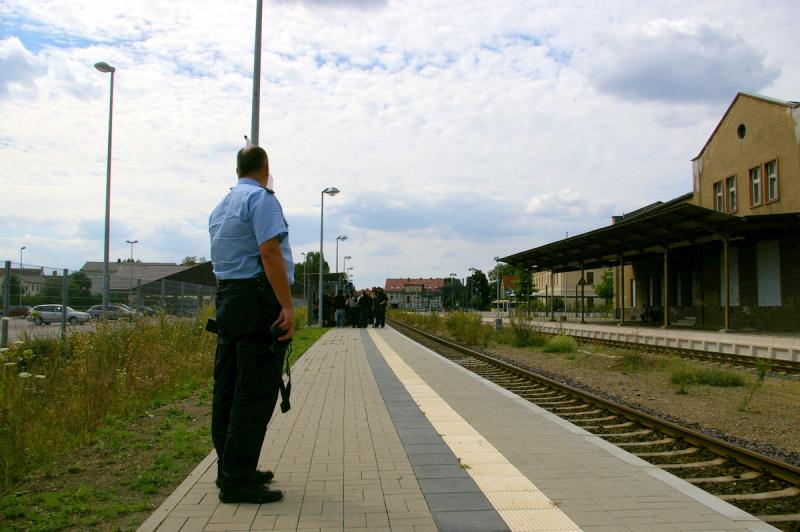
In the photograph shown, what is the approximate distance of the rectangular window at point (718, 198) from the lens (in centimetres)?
3569

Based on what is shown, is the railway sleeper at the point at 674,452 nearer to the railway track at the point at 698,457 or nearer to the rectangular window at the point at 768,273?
the railway track at the point at 698,457

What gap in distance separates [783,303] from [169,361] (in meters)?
25.1

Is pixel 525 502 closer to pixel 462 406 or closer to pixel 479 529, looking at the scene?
pixel 479 529

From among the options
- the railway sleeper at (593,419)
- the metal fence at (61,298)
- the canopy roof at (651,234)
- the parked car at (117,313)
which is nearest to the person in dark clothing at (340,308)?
the canopy roof at (651,234)

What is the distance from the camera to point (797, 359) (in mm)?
16594

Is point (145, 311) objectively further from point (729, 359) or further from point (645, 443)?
point (729, 359)

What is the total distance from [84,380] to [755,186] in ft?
106

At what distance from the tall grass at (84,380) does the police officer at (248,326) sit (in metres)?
2.07

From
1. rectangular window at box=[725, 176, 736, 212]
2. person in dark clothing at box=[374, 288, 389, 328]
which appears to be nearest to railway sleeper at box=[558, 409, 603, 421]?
person in dark clothing at box=[374, 288, 389, 328]

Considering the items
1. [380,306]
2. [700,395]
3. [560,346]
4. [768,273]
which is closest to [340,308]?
[380,306]

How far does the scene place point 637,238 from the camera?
30.9 meters

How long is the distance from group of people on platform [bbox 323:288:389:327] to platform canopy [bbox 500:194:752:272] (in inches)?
371

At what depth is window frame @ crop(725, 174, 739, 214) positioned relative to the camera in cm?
3422

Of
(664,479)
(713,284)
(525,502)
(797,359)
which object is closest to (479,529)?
(525,502)
